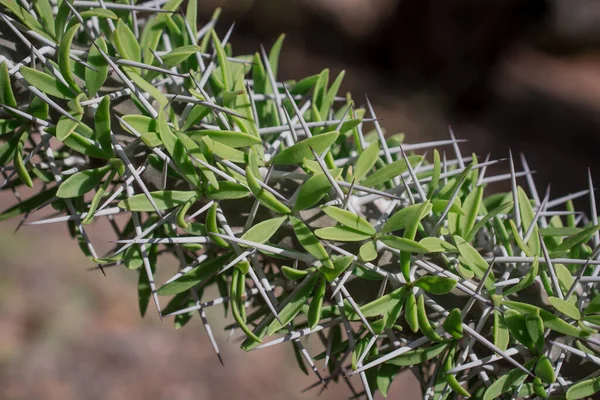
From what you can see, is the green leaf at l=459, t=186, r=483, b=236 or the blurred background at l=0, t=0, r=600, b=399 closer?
the green leaf at l=459, t=186, r=483, b=236

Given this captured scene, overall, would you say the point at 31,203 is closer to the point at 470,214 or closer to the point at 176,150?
the point at 176,150

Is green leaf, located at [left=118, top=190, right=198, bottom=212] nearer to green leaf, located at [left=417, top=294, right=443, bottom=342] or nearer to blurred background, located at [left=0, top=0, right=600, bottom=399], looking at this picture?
green leaf, located at [left=417, top=294, right=443, bottom=342]

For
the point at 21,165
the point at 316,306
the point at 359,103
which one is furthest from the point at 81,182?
the point at 359,103

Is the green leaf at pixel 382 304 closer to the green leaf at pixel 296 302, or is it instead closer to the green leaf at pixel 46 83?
the green leaf at pixel 296 302

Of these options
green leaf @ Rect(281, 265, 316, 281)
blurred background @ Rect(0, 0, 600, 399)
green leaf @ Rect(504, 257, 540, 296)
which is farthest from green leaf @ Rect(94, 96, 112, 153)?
blurred background @ Rect(0, 0, 600, 399)

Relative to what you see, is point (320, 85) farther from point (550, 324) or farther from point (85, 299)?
point (85, 299)

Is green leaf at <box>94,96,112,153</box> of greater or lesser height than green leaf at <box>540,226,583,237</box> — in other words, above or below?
below
